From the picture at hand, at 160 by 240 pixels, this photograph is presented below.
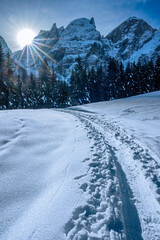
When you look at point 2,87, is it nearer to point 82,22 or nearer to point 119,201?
point 119,201

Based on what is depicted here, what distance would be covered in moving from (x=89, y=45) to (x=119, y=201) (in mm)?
124758

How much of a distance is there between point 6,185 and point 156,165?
2537 millimetres

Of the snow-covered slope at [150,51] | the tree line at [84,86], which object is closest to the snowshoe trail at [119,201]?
the tree line at [84,86]

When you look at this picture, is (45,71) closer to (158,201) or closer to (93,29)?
(158,201)

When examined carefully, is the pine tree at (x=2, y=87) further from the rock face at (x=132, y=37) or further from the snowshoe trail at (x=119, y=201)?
the rock face at (x=132, y=37)

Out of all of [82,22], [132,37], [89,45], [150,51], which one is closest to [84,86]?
[89,45]

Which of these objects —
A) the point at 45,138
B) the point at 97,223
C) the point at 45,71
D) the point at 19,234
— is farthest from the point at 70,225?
the point at 45,71

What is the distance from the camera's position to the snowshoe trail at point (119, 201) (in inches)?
47.0

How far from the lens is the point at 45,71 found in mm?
31781

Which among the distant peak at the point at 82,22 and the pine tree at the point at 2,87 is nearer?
the pine tree at the point at 2,87

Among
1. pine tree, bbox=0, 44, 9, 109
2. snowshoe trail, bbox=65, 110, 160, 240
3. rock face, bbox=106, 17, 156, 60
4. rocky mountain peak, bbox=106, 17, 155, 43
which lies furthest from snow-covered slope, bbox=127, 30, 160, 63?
snowshoe trail, bbox=65, 110, 160, 240

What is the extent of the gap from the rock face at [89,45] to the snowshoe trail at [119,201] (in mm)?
108134

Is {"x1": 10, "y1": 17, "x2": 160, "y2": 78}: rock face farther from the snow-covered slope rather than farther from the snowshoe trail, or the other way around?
the snowshoe trail

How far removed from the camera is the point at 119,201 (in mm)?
1516
